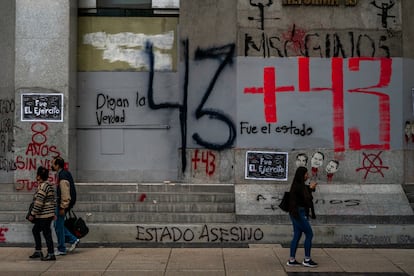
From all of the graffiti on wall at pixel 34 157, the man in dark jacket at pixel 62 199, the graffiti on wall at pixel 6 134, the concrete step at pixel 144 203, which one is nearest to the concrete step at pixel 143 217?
the concrete step at pixel 144 203

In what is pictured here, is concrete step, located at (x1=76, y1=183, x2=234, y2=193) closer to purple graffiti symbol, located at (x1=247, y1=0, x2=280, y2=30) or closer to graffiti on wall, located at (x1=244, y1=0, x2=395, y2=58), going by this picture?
graffiti on wall, located at (x1=244, y1=0, x2=395, y2=58)

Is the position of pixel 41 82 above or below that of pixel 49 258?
above

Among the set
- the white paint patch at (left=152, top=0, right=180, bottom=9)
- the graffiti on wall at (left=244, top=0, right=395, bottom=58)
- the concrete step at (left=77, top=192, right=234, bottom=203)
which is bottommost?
the concrete step at (left=77, top=192, right=234, bottom=203)

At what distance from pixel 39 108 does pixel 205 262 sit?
19.5 ft

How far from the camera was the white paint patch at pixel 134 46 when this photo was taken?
14.2m

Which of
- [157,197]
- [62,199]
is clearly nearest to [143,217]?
[157,197]

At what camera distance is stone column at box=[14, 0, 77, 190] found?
13133 millimetres

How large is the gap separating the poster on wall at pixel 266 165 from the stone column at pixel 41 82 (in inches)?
168

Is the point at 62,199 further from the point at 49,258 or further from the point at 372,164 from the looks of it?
the point at 372,164

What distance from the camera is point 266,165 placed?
13.5 metres

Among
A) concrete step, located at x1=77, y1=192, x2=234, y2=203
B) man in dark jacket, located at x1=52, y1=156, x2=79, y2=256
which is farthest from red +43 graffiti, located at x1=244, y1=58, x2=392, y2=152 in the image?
man in dark jacket, located at x1=52, y1=156, x2=79, y2=256

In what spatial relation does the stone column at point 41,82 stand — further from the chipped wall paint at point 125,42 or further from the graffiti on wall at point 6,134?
the chipped wall paint at point 125,42

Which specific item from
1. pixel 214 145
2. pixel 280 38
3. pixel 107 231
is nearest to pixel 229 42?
pixel 280 38

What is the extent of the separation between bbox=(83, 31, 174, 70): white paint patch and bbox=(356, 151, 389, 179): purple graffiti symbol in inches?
208
